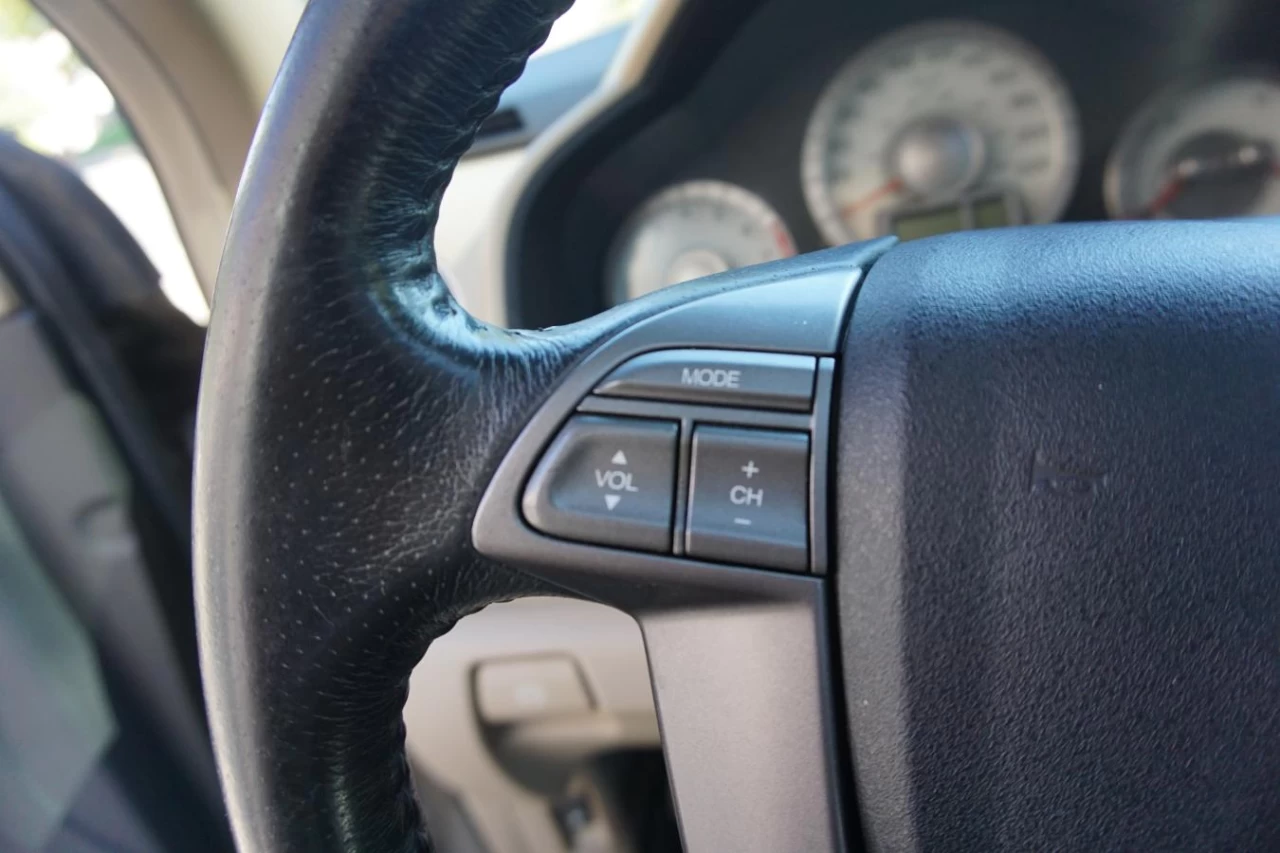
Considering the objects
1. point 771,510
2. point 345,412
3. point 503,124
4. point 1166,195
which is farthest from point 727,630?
point 1166,195

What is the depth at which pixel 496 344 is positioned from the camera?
50 centimetres

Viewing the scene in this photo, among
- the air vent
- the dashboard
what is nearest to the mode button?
the dashboard

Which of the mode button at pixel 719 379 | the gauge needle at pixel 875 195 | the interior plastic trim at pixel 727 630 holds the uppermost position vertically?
the gauge needle at pixel 875 195

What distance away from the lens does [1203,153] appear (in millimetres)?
1293

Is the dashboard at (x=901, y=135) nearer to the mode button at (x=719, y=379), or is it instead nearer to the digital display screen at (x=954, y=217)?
the digital display screen at (x=954, y=217)

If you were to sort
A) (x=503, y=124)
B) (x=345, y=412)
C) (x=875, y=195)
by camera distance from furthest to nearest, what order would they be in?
1. (x=875, y=195)
2. (x=503, y=124)
3. (x=345, y=412)

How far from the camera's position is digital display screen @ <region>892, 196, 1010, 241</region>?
52.7 inches

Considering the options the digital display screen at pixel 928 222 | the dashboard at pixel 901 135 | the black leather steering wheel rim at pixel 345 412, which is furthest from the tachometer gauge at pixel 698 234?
the black leather steering wheel rim at pixel 345 412

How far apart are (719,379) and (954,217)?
0.96 m

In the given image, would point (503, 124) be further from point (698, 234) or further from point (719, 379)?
point (719, 379)

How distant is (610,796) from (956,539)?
1011 millimetres

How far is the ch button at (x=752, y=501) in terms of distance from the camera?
48cm

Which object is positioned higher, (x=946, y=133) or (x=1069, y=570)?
(x=946, y=133)

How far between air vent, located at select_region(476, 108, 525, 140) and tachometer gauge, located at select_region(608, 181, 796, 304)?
9.1 inches
